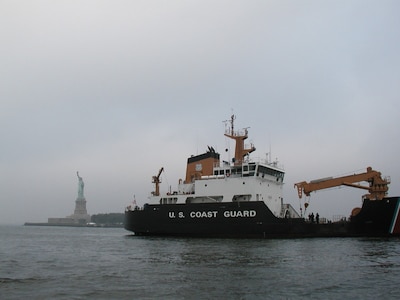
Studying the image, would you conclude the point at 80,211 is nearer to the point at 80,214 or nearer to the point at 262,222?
the point at 80,214

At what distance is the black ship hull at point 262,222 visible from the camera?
89.8 feet

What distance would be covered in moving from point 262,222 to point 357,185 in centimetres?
797

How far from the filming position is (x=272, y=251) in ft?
64.1

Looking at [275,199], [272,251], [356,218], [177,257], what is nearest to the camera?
[177,257]

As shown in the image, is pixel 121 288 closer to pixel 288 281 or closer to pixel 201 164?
pixel 288 281

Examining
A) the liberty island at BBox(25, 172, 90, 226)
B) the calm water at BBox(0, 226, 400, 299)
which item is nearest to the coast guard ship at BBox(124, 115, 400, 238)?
the calm water at BBox(0, 226, 400, 299)

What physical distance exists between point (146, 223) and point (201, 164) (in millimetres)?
6438

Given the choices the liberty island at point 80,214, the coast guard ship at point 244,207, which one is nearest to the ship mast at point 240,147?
the coast guard ship at point 244,207

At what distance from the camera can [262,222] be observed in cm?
2752

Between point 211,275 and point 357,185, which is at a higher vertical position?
point 357,185

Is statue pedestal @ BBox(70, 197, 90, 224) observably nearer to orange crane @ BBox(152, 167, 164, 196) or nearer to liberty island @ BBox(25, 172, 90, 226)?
liberty island @ BBox(25, 172, 90, 226)

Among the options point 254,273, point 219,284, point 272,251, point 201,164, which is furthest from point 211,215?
point 219,284

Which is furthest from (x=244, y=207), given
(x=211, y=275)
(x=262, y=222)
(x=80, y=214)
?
(x=80, y=214)

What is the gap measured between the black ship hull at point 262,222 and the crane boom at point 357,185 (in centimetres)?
144
